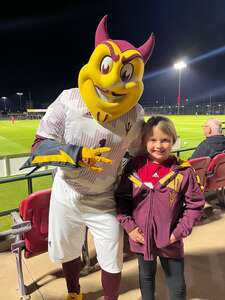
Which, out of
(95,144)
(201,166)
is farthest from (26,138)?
(95,144)

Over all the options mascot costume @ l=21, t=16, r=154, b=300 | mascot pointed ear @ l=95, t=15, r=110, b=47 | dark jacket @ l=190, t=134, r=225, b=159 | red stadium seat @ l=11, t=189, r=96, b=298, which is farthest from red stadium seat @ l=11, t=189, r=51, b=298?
dark jacket @ l=190, t=134, r=225, b=159

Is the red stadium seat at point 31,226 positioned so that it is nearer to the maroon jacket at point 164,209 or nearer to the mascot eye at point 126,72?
the maroon jacket at point 164,209

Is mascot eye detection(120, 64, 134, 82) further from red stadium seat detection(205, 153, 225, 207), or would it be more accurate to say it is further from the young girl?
red stadium seat detection(205, 153, 225, 207)

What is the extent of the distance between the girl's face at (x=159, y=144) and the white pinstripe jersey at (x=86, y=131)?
13 cm

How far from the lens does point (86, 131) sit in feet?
5.41

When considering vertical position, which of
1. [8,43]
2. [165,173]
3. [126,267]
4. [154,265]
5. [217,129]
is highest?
[8,43]

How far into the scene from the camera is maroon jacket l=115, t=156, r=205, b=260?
65.7 inches

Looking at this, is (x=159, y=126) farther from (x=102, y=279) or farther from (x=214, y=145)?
(x=214, y=145)

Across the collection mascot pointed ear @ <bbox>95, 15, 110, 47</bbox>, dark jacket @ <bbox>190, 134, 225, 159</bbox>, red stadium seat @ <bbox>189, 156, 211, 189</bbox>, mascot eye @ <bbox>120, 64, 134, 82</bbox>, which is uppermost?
mascot pointed ear @ <bbox>95, 15, 110, 47</bbox>

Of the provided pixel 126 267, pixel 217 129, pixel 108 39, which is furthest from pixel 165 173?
pixel 217 129

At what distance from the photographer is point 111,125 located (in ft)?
5.54

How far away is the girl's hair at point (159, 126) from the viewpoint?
173 cm

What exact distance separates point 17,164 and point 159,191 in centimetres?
592

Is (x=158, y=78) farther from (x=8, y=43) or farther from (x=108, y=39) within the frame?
(x=108, y=39)
